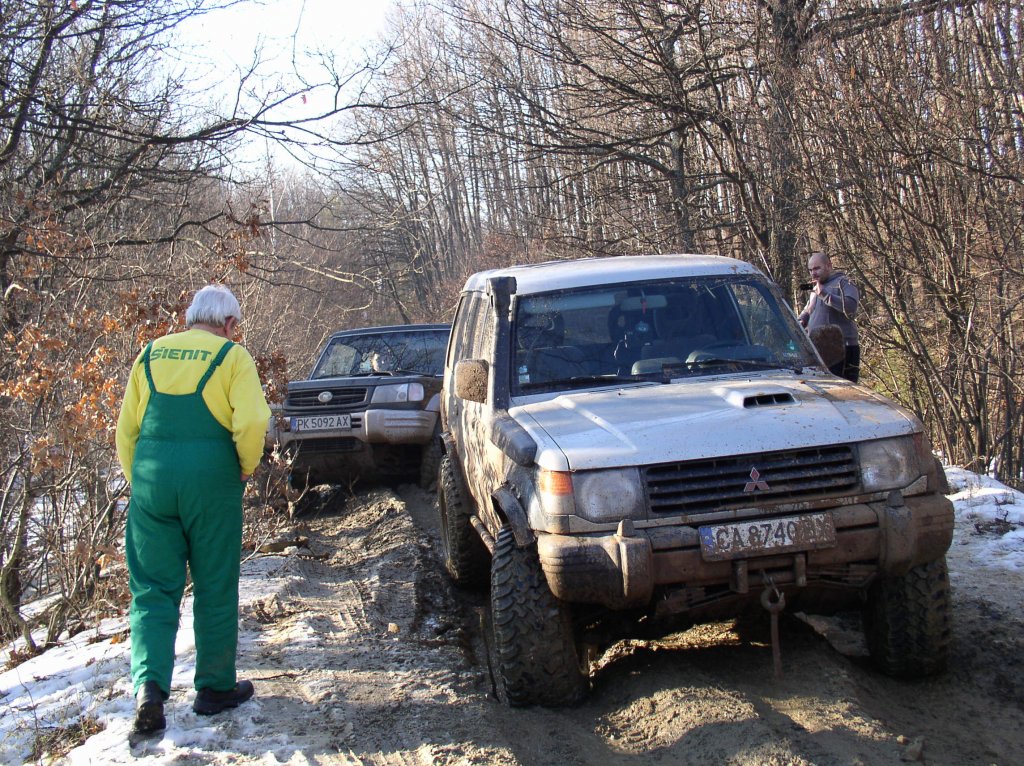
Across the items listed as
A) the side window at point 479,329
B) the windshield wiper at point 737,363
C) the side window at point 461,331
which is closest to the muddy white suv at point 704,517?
the windshield wiper at point 737,363

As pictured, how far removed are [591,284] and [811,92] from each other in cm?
477

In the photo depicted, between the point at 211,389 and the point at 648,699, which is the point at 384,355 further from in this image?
the point at 648,699

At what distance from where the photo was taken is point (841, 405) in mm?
4391

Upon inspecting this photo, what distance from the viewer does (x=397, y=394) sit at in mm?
9633

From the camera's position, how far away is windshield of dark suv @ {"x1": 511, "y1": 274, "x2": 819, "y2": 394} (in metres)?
5.12

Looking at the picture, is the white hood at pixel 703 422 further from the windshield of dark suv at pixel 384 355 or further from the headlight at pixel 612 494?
the windshield of dark suv at pixel 384 355

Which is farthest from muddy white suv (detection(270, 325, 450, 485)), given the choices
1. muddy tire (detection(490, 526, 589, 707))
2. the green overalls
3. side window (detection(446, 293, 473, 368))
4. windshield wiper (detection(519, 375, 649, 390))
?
muddy tire (detection(490, 526, 589, 707))

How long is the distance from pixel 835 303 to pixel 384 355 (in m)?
4.61

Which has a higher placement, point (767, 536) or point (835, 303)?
point (835, 303)

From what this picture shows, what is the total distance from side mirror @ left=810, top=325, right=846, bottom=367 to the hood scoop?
1006 mm

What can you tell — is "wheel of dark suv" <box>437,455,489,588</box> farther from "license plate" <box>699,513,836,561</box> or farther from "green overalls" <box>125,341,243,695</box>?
"license plate" <box>699,513,836,561</box>

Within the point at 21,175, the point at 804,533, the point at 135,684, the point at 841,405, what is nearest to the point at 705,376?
the point at 841,405

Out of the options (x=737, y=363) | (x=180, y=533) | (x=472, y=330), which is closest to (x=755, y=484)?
(x=737, y=363)

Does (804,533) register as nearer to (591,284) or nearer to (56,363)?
(591,284)
